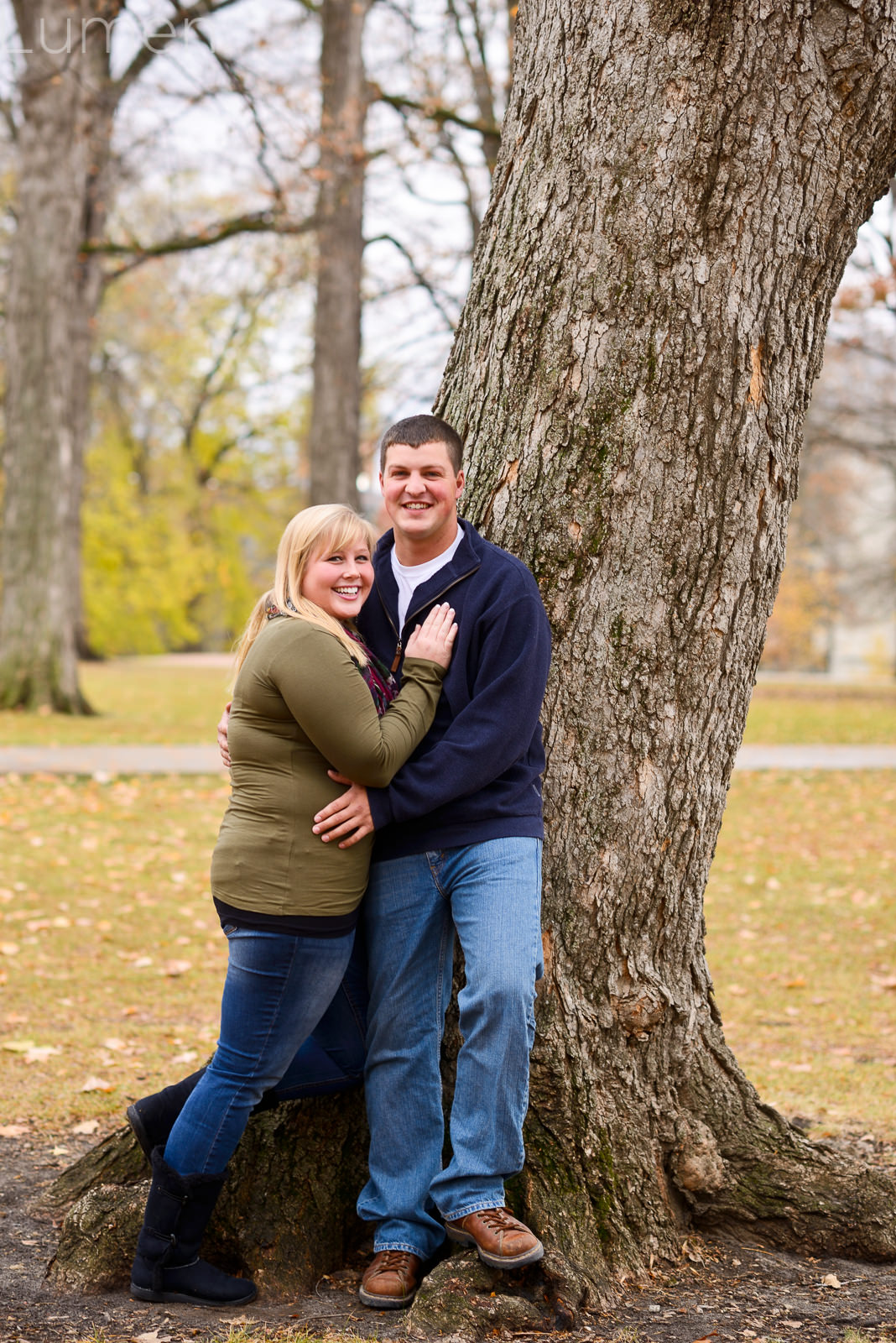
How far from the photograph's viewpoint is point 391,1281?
313cm

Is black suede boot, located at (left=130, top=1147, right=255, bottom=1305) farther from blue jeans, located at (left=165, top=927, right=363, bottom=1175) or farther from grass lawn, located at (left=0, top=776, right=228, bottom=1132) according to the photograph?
grass lawn, located at (left=0, top=776, right=228, bottom=1132)

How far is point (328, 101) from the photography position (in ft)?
50.3

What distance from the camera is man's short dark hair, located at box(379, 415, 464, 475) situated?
322 centimetres

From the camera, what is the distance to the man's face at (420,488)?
319 centimetres

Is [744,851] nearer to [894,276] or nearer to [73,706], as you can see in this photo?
[73,706]

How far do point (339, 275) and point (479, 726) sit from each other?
45.1 feet

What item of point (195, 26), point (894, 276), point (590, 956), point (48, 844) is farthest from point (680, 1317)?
point (894, 276)

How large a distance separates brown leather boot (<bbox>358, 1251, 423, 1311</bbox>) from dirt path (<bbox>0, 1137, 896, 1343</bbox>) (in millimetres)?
33

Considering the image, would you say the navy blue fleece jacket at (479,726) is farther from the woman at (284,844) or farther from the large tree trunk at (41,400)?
the large tree trunk at (41,400)

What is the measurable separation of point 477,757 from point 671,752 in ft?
2.44

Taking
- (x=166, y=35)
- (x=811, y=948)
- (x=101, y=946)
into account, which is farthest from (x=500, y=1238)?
(x=166, y=35)

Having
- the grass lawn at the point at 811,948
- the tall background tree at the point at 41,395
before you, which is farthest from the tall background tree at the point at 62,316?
the grass lawn at the point at 811,948

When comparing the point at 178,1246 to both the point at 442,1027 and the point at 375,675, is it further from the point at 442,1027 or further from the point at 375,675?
the point at 375,675

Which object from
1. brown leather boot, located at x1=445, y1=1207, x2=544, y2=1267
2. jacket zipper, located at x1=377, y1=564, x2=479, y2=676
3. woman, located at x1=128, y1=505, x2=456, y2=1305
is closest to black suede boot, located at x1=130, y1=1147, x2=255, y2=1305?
woman, located at x1=128, y1=505, x2=456, y2=1305
